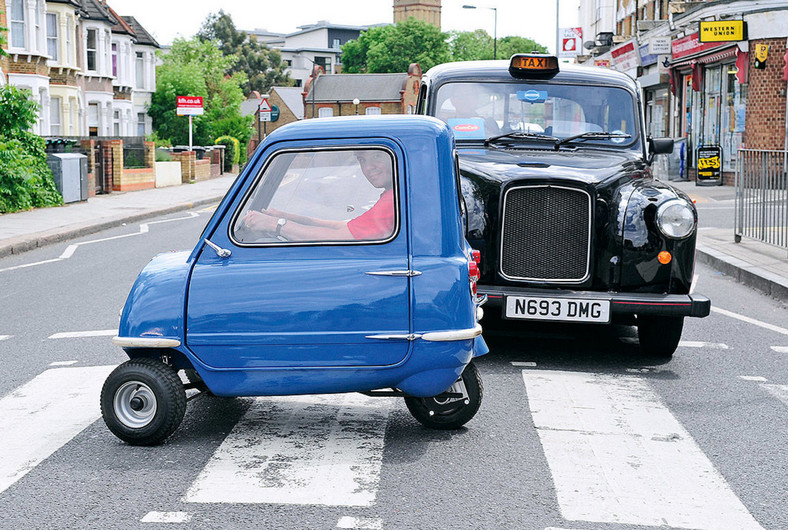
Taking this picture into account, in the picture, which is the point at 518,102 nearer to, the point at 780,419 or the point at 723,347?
the point at 723,347

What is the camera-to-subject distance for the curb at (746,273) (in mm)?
10438

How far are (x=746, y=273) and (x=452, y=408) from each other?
745 cm

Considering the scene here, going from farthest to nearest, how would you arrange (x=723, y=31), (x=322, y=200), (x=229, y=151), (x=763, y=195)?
(x=229, y=151)
(x=723, y=31)
(x=763, y=195)
(x=322, y=200)

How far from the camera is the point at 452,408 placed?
204 inches

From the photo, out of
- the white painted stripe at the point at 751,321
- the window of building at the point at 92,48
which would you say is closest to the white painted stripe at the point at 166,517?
the white painted stripe at the point at 751,321

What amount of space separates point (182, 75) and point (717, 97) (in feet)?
120

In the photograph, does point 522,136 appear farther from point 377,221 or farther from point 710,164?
point 710,164

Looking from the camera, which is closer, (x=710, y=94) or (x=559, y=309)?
(x=559, y=309)

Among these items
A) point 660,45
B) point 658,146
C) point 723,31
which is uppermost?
point 660,45

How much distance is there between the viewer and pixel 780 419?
5.57 metres

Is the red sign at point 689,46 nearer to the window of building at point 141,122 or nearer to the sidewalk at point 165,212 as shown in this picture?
→ the sidewalk at point 165,212

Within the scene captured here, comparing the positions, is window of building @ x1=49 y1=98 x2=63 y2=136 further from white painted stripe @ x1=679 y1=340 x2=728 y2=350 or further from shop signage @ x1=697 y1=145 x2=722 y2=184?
white painted stripe @ x1=679 y1=340 x2=728 y2=350

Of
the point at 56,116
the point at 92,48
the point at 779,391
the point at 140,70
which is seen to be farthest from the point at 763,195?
the point at 140,70

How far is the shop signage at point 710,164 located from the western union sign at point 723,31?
3.14m
